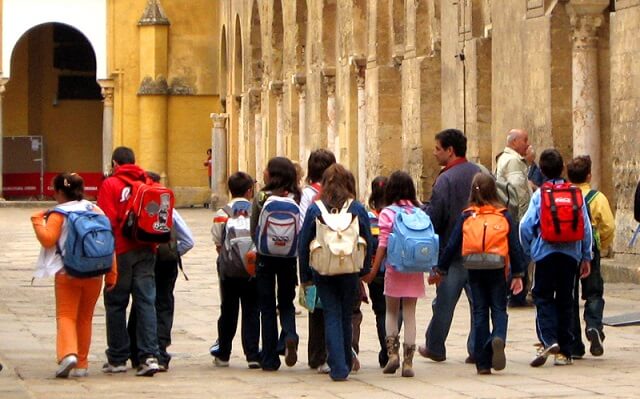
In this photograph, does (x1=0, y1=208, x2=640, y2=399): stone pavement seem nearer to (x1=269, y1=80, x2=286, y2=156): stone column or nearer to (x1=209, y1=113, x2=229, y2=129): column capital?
(x1=269, y1=80, x2=286, y2=156): stone column

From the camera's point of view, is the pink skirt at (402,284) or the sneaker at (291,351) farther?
the sneaker at (291,351)

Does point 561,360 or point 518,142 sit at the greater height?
point 518,142

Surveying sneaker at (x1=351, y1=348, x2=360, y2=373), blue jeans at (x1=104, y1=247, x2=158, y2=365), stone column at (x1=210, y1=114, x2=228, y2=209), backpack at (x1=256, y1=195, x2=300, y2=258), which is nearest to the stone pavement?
sneaker at (x1=351, y1=348, x2=360, y2=373)

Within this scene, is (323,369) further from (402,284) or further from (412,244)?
(412,244)

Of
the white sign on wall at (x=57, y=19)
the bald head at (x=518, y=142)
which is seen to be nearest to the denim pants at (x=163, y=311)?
the bald head at (x=518, y=142)

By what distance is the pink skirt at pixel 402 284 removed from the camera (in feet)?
36.4

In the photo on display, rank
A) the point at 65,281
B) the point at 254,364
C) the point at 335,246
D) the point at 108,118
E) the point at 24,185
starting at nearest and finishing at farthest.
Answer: the point at 335,246
the point at 65,281
the point at 254,364
the point at 108,118
the point at 24,185

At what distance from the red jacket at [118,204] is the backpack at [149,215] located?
0.11 metres

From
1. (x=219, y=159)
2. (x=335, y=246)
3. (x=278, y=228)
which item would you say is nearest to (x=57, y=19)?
(x=219, y=159)

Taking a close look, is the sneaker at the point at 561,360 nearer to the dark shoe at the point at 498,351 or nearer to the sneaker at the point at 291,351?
the dark shoe at the point at 498,351

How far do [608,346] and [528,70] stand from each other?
27.4ft

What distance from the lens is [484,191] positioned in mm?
11070

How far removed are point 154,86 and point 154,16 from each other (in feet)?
5.88

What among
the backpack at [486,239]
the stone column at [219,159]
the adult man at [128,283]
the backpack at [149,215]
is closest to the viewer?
the backpack at [486,239]
